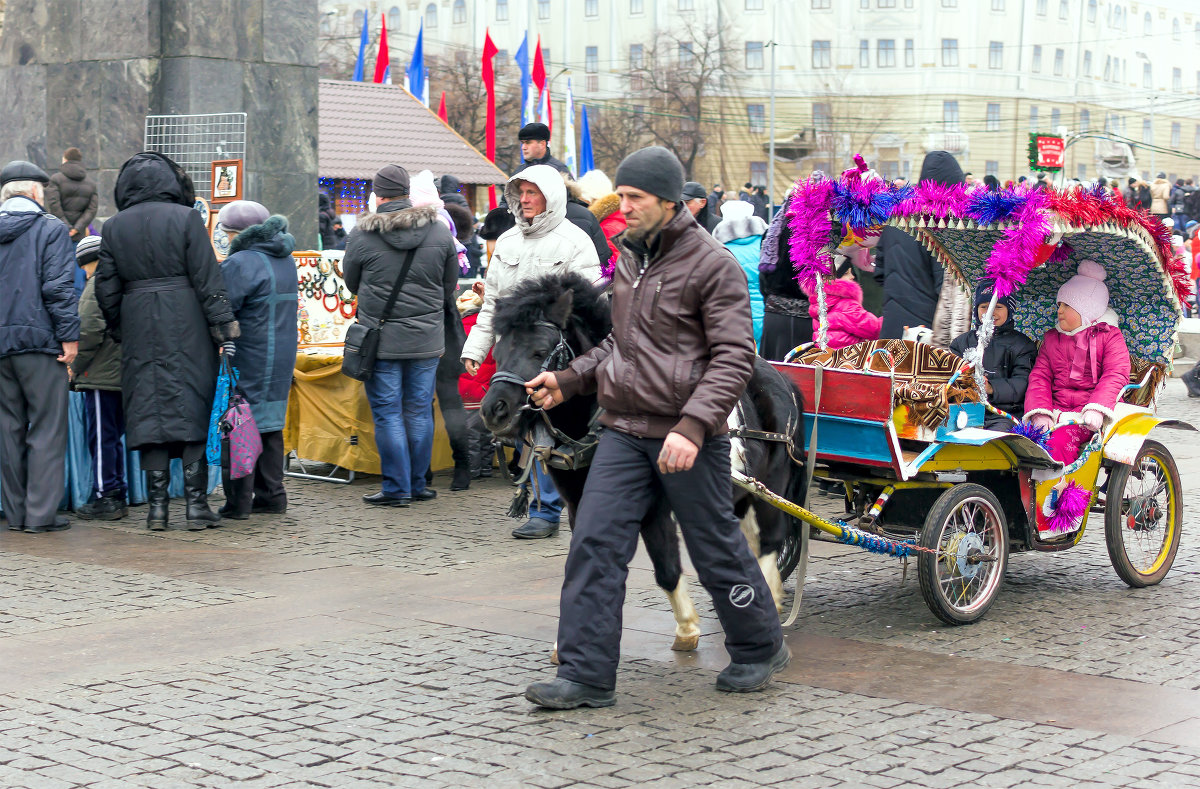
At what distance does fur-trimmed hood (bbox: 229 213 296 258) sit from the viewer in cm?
918

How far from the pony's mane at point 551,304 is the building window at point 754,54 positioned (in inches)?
2935

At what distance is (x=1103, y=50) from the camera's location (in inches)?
3263

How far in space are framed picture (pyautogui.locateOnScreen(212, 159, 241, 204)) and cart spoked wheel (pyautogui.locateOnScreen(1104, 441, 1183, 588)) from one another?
6.29 meters

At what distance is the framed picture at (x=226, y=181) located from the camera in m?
10.5

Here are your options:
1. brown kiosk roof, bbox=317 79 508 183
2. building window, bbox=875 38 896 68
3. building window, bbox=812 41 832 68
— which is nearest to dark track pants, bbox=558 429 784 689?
brown kiosk roof, bbox=317 79 508 183

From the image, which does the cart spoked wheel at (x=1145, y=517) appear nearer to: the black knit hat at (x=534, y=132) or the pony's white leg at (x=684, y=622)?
the pony's white leg at (x=684, y=622)

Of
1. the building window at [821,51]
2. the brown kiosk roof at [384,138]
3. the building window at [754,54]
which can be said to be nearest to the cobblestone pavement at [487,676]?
the brown kiosk roof at [384,138]

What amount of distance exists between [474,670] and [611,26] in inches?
3023

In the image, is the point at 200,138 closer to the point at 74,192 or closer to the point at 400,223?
the point at 74,192

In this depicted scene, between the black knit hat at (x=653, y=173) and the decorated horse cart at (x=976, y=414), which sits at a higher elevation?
the black knit hat at (x=653, y=173)

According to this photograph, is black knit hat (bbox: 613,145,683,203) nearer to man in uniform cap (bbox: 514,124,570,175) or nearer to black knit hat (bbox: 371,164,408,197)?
black knit hat (bbox: 371,164,408,197)

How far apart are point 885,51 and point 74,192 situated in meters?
68.9

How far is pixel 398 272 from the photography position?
31.0 feet

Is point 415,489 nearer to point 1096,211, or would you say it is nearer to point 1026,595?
point 1026,595
